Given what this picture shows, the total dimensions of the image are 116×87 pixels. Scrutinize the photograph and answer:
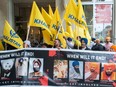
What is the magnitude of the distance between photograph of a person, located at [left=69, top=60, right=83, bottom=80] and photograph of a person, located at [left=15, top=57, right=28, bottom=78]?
3.40 ft

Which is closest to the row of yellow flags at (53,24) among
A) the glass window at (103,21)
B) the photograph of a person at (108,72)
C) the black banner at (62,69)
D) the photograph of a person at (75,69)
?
the black banner at (62,69)

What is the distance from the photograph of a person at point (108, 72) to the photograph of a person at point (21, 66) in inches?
70.0

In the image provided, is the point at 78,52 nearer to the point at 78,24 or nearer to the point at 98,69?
the point at 98,69

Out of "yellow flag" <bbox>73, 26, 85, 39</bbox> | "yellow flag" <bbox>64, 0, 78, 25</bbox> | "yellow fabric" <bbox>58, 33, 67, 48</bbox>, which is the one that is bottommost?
"yellow fabric" <bbox>58, 33, 67, 48</bbox>

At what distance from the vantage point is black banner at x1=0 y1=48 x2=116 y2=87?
7199 mm

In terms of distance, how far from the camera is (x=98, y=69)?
7.25m

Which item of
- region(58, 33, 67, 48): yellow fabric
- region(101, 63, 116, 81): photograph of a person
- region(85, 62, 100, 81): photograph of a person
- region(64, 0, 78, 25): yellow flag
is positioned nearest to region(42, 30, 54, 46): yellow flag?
region(58, 33, 67, 48): yellow fabric

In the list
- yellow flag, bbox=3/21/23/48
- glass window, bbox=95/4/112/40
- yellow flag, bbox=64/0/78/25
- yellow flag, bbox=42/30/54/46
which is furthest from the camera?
glass window, bbox=95/4/112/40

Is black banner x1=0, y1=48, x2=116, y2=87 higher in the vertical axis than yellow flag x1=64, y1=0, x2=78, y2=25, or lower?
lower

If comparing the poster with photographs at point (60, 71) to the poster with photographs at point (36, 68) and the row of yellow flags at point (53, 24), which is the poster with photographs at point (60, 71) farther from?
the row of yellow flags at point (53, 24)

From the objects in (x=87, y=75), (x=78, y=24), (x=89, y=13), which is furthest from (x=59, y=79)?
Answer: (x=89, y=13)

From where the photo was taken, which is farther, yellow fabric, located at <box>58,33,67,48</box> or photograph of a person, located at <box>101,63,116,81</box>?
yellow fabric, located at <box>58,33,67,48</box>

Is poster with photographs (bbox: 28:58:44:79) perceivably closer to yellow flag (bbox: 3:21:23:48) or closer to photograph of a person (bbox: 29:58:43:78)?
photograph of a person (bbox: 29:58:43:78)

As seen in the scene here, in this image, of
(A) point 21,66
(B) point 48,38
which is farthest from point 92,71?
(B) point 48,38
